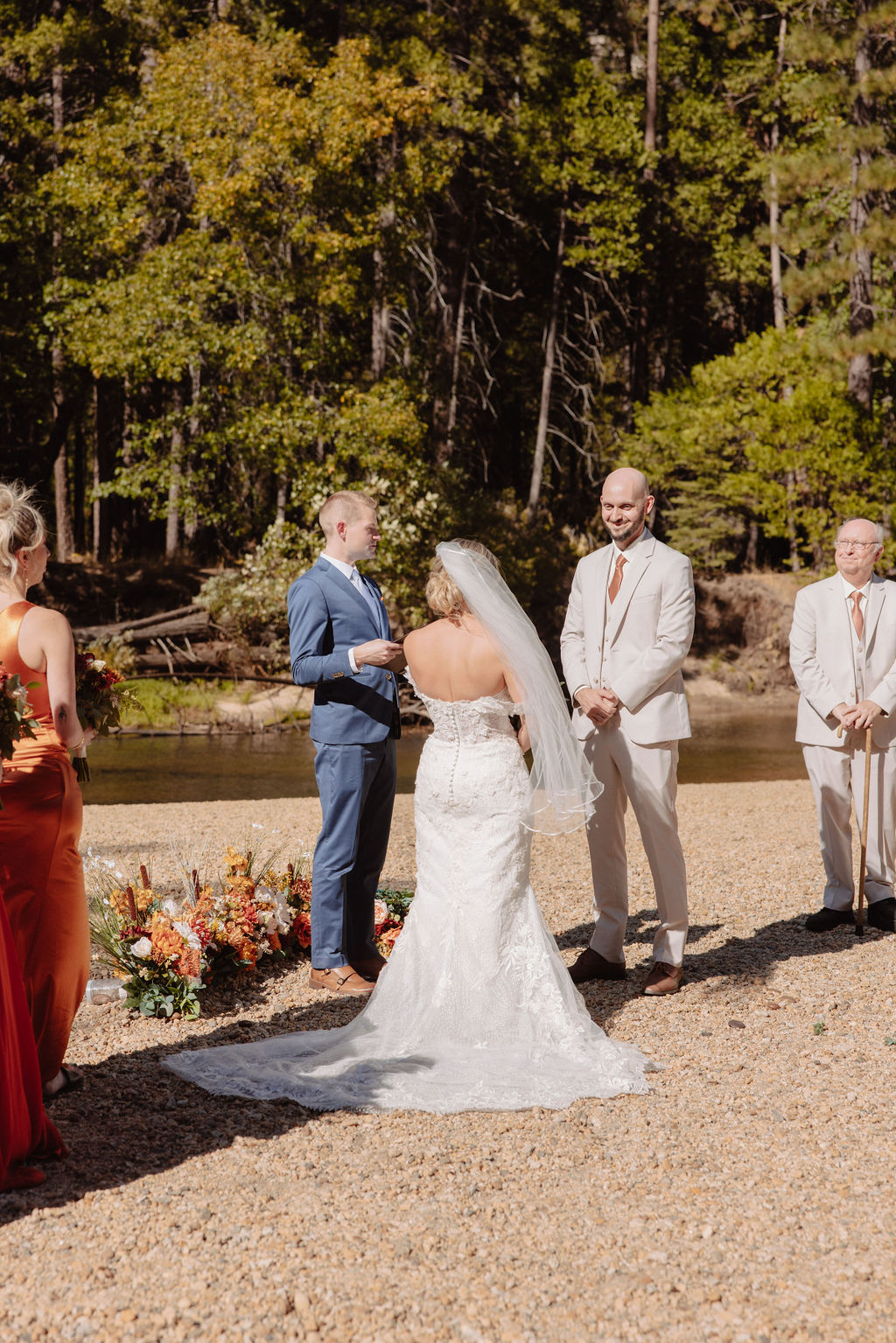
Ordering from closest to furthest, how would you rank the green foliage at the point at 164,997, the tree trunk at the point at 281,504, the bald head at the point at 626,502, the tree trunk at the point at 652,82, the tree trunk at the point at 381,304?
the green foliage at the point at 164,997 → the bald head at the point at 626,502 → the tree trunk at the point at 281,504 → the tree trunk at the point at 381,304 → the tree trunk at the point at 652,82

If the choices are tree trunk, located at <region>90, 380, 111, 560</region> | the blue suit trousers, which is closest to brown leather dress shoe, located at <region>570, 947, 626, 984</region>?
the blue suit trousers

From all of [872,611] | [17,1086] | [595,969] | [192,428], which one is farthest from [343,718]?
[192,428]

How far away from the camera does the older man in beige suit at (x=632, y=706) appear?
5.43 m

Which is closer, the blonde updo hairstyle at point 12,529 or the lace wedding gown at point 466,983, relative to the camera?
the blonde updo hairstyle at point 12,529

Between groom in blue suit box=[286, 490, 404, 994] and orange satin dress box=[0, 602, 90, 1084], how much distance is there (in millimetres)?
1476

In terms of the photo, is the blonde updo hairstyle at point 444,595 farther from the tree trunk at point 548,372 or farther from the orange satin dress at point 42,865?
the tree trunk at point 548,372

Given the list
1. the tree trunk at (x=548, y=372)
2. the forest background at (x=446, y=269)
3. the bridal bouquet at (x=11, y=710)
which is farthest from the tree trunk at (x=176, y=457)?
the bridal bouquet at (x=11, y=710)

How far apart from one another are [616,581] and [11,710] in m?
3.02

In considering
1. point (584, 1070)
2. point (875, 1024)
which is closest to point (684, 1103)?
point (584, 1070)

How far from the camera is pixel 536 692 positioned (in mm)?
4711

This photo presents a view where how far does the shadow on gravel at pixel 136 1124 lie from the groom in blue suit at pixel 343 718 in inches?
36.3

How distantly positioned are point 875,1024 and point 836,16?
23084mm

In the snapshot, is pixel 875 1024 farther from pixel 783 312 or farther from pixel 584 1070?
pixel 783 312

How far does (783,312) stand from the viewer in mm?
27594
